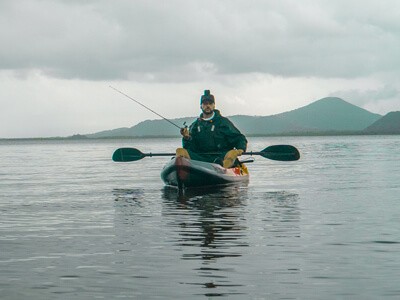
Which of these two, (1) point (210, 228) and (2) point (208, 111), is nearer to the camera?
(1) point (210, 228)

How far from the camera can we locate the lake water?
9234mm

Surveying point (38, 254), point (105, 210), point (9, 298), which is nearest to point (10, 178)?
point (105, 210)

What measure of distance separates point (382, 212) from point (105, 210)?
6.43 m

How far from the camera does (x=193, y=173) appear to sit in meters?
24.1

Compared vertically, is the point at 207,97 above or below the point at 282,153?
above

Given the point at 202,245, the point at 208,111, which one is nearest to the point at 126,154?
the point at 208,111

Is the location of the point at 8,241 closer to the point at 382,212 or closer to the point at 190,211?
the point at 190,211

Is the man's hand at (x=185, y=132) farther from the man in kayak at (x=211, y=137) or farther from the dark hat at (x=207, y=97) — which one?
the dark hat at (x=207, y=97)

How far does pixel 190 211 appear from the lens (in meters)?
18.5

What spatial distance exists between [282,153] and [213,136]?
13.9ft

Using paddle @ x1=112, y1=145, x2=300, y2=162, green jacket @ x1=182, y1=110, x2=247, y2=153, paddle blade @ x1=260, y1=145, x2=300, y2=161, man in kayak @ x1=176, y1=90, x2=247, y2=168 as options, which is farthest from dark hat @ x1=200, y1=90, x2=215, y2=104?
paddle blade @ x1=260, y1=145, x2=300, y2=161

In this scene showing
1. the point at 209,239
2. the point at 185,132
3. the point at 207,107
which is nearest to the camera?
the point at 209,239

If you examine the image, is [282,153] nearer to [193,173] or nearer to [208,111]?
[208,111]

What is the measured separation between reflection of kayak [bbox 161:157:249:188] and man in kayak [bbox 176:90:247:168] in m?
0.48
